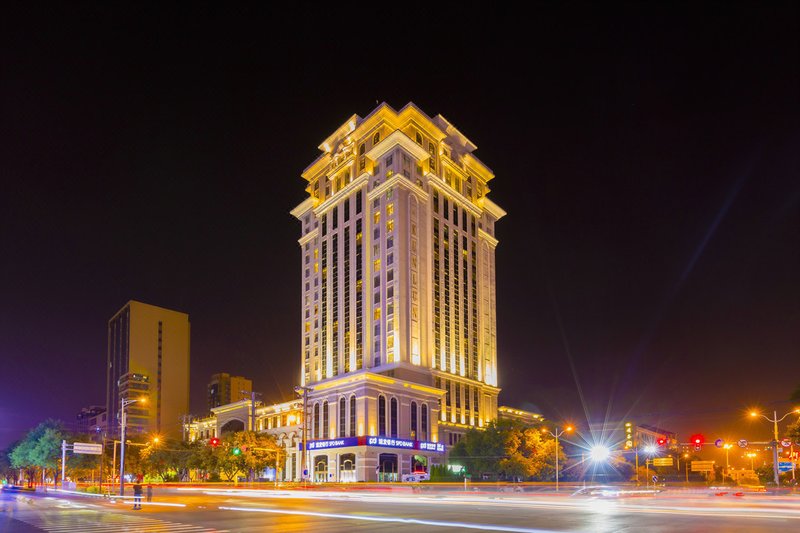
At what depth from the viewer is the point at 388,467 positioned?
300 feet

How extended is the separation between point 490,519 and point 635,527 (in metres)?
6.39

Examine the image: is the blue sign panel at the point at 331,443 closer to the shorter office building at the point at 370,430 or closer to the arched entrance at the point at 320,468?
the shorter office building at the point at 370,430

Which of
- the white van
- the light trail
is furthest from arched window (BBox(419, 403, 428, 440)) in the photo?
the light trail

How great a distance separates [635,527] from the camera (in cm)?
2162

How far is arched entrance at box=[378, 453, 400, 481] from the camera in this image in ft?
294

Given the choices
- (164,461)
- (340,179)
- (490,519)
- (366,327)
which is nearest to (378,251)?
(366,327)

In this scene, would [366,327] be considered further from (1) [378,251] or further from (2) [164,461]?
(2) [164,461]

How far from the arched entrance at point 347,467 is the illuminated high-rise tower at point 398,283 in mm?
3358

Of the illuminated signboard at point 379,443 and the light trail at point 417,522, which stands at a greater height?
the light trail at point 417,522

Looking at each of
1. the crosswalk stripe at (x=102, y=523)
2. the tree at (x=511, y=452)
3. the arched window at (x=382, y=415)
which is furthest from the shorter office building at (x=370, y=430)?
the crosswalk stripe at (x=102, y=523)

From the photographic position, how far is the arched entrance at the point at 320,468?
95.3 meters

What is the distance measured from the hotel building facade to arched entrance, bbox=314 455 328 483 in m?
0.30

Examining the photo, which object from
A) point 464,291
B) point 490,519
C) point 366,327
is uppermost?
point 464,291

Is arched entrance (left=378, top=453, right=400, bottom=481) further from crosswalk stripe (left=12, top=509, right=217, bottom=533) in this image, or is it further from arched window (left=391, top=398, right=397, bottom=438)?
crosswalk stripe (left=12, top=509, right=217, bottom=533)
